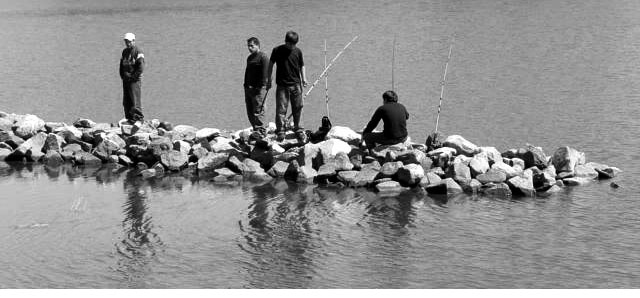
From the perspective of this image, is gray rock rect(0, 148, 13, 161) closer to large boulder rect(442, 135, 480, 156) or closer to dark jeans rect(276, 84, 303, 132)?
dark jeans rect(276, 84, 303, 132)

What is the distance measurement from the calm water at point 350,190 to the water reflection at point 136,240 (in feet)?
0.15

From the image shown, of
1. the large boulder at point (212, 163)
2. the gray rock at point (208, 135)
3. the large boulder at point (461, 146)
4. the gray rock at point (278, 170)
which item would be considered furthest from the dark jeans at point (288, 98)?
the large boulder at point (461, 146)

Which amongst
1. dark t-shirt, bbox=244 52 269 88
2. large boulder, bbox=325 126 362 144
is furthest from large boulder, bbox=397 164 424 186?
dark t-shirt, bbox=244 52 269 88

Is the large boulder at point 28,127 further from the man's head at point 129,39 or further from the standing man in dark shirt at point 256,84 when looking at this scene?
the standing man in dark shirt at point 256,84

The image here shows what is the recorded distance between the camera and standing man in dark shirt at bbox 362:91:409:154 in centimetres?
2098

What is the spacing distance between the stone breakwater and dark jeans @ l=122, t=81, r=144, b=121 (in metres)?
0.51

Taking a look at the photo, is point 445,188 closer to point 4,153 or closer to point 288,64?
point 288,64

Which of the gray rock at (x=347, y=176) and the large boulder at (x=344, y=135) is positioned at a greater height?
the large boulder at (x=344, y=135)

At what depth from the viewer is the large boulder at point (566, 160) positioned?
21.0m

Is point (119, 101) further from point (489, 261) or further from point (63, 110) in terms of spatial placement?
point (489, 261)

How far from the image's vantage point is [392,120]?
69.1ft

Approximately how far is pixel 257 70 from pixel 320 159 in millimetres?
2349

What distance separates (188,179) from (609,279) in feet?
32.6

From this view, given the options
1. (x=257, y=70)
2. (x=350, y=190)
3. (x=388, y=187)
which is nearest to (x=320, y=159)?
(x=350, y=190)
